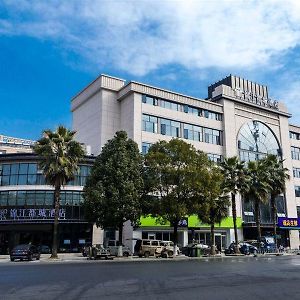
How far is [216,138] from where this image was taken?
6381 cm

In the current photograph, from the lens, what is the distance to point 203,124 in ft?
204

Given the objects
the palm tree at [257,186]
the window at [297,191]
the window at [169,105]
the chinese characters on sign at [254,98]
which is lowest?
the palm tree at [257,186]

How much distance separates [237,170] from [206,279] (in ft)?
112

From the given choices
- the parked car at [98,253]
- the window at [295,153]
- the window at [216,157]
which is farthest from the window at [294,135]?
the parked car at [98,253]

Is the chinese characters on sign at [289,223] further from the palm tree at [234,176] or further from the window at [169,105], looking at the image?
the window at [169,105]

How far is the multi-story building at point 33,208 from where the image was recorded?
47.1 metres

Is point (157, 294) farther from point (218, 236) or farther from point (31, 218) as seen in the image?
point (218, 236)

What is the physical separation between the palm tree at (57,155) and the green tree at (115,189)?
265cm

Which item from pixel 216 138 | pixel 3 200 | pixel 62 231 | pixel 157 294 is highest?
pixel 216 138

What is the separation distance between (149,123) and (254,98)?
23.1 m

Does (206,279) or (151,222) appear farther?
(151,222)

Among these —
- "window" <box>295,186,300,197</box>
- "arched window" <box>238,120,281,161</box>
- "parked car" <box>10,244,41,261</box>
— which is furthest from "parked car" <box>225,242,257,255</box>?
"window" <box>295,186,300,197</box>

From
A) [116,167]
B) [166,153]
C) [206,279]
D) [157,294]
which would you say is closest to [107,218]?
[116,167]

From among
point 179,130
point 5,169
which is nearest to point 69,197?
point 5,169
